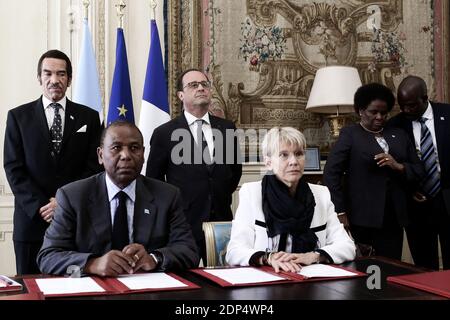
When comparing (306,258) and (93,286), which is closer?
(93,286)

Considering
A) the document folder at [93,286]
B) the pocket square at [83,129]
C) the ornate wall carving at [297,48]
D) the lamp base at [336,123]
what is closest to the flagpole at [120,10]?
the ornate wall carving at [297,48]

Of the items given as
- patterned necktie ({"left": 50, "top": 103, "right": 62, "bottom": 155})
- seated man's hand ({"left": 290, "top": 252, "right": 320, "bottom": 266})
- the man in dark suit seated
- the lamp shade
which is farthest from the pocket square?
the lamp shade

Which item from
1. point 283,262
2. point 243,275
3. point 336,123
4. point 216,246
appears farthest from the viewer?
point 336,123

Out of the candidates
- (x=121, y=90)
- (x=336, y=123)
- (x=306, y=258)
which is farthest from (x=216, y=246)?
(x=336, y=123)

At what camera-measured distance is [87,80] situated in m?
4.07

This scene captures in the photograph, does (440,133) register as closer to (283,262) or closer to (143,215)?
(283,262)

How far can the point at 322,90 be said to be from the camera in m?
4.39

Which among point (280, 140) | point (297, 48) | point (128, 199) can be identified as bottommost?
point (128, 199)

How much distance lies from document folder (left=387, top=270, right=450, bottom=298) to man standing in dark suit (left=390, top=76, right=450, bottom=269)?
71.2 inches

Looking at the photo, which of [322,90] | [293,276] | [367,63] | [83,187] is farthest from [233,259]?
[367,63]

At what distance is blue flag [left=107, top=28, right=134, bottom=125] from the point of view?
13.5ft

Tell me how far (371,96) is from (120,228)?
1954 mm

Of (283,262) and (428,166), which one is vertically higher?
(428,166)

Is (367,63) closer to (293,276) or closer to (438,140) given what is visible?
(438,140)
